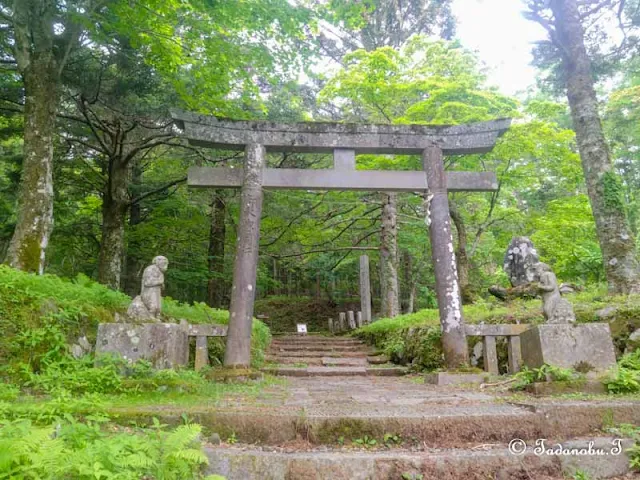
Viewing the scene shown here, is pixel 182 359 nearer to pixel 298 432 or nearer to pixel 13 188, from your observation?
pixel 298 432

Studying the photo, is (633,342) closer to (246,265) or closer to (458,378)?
(458,378)

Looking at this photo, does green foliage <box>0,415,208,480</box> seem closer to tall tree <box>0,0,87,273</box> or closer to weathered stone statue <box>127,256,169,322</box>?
weathered stone statue <box>127,256,169,322</box>

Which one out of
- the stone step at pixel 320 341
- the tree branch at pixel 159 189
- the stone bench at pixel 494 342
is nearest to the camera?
the stone bench at pixel 494 342

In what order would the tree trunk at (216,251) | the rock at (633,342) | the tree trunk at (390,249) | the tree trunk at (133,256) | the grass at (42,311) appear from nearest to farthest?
the grass at (42,311)
the rock at (633,342)
the tree trunk at (390,249)
the tree trunk at (133,256)
the tree trunk at (216,251)

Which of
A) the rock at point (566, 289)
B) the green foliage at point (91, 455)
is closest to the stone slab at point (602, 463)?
the green foliage at point (91, 455)

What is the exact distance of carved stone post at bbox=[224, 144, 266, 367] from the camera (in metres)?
6.63

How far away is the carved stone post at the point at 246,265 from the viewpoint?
21.7ft

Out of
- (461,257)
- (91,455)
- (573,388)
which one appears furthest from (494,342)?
(461,257)

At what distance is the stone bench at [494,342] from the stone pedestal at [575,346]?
1.15 meters

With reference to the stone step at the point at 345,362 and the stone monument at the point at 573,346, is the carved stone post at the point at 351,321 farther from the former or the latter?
the stone monument at the point at 573,346

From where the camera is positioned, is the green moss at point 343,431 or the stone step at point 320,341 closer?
the green moss at point 343,431

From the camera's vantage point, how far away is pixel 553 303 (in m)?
5.57

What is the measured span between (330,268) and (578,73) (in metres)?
16.3

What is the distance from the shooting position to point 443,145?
776 cm
